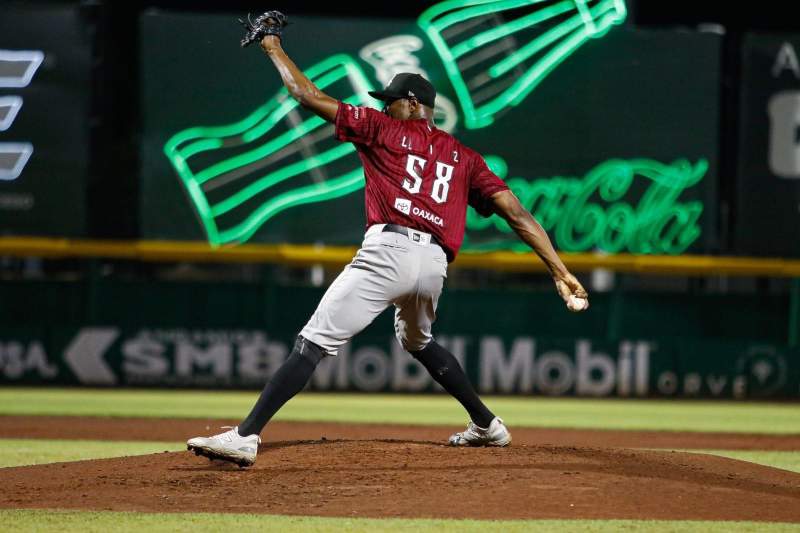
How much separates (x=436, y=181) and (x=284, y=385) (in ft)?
3.40

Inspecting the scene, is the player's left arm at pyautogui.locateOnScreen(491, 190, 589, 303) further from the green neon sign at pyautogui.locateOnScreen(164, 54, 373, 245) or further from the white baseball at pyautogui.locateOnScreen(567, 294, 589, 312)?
the green neon sign at pyautogui.locateOnScreen(164, 54, 373, 245)

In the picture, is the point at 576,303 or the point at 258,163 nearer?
the point at 576,303

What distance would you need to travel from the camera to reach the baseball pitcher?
478 cm

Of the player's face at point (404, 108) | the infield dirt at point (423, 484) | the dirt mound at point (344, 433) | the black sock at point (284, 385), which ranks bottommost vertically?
the dirt mound at point (344, 433)

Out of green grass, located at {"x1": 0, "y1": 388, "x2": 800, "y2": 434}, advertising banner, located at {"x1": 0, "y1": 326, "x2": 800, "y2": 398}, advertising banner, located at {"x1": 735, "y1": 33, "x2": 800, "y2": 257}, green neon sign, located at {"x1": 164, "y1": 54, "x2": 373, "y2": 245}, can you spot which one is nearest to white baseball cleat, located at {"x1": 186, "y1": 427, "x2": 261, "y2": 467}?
green grass, located at {"x1": 0, "y1": 388, "x2": 800, "y2": 434}

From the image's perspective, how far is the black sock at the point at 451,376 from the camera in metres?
5.37

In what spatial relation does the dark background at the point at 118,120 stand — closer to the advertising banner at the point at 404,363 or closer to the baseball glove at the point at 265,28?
the advertising banner at the point at 404,363

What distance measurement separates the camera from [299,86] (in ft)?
15.4

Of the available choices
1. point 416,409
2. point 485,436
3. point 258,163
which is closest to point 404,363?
point 416,409

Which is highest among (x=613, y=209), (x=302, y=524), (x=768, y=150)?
(x=768, y=150)

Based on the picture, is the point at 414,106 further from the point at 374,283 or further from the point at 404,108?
the point at 374,283

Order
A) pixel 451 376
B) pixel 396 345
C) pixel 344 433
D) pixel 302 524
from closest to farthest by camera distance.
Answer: pixel 302 524
pixel 451 376
pixel 344 433
pixel 396 345

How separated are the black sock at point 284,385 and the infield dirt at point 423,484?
20 centimetres

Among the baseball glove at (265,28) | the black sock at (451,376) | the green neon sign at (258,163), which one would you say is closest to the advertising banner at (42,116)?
the green neon sign at (258,163)
